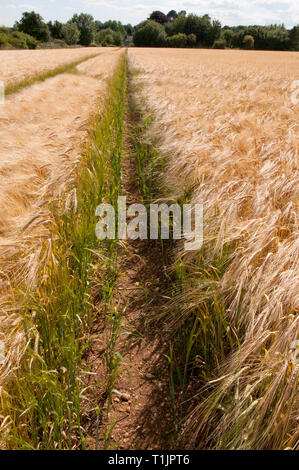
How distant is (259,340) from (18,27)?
8009 cm

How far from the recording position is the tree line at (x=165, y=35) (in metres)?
60.5

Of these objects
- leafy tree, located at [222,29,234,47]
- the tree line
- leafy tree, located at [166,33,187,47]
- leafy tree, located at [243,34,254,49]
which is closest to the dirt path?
the tree line

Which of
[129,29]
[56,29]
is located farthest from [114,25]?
[56,29]

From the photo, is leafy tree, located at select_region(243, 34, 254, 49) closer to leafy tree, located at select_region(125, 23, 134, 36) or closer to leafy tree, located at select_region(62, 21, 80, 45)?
leafy tree, located at select_region(62, 21, 80, 45)

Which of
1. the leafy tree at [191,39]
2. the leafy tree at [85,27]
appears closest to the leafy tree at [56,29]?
the leafy tree at [85,27]

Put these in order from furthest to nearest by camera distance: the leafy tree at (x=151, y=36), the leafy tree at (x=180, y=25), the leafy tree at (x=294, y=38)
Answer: the leafy tree at (x=180, y=25) → the leafy tree at (x=151, y=36) → the leafy tree at (x=294, y=38)

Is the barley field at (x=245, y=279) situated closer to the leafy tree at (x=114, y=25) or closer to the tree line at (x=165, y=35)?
the tree line at (x=165, y=35)

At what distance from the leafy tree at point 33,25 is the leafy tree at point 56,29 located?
9.52 m

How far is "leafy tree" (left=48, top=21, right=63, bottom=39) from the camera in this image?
232 feet

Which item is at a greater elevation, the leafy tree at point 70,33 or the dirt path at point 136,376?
the leafy tree at point 70,33

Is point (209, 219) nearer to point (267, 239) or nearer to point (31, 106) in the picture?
point (267, 239)

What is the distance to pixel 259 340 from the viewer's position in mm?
1187

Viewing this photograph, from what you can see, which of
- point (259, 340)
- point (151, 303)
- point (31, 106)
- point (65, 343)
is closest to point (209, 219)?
point (151, 303)

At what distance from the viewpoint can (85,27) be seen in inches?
3199
